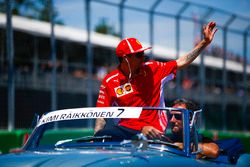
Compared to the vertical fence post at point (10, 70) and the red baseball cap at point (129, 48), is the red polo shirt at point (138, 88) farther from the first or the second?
the vertical fence post at point (10, 70)

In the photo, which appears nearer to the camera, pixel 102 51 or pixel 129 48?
pixel 129 48

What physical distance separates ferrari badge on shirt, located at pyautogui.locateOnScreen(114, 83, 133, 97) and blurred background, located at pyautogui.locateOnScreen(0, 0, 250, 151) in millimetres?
4421

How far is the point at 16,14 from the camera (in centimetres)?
1469

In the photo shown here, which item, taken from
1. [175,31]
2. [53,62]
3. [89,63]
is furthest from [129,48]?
[175,31]

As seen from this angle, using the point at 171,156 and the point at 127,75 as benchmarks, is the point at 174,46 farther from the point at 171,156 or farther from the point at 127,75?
the point at 171,156

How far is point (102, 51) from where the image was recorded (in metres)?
18.0

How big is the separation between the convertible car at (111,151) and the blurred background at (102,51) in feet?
17.8

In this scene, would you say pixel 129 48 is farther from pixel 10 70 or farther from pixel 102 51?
pixel 102 51

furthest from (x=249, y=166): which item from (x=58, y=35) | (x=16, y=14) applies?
(x=58, y=35)

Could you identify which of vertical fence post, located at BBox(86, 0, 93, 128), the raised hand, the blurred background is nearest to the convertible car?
the raised hand

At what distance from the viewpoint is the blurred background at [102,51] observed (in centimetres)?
1428

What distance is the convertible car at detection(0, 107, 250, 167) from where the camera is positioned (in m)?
5.32

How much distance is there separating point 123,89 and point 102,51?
10531mm

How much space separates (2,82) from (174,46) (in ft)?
19.6
